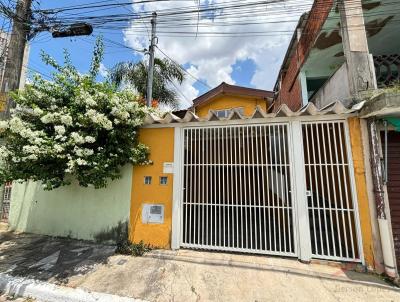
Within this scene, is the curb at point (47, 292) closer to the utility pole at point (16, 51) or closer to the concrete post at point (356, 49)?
the utility pole at point (16, 51)

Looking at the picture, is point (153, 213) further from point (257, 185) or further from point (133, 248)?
point (257, 185)

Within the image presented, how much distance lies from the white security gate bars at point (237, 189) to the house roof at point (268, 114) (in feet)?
0.89

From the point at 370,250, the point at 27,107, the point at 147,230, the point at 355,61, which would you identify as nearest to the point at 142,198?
the point at 147,230

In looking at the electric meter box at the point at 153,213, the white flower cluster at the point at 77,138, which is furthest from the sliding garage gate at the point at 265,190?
the white flower cluster at the point at 77,138

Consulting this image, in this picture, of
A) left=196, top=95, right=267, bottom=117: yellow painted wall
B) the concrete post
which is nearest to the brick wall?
the concrete post

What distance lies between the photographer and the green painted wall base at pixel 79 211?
538 cm

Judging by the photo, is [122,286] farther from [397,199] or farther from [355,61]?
[355,61]

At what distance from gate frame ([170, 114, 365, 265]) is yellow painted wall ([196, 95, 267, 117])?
21.5 ft

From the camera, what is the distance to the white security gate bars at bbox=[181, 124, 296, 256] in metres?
4.84

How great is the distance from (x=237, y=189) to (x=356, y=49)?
4078mm

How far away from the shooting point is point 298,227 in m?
4.43

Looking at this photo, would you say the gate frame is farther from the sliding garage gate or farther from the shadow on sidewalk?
the shadow on sidewalk

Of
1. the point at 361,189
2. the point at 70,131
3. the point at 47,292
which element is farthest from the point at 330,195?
the point at 70,131

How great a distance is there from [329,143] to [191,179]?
3.10 m
